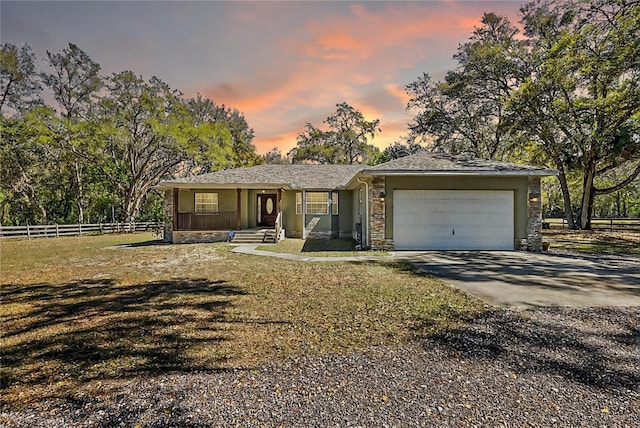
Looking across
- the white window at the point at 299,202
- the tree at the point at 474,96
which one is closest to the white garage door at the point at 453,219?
the white window at the point at 299,202

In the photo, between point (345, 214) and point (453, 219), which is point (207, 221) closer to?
point (345, 214)

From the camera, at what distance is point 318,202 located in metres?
17.2

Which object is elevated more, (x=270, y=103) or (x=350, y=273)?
(x=270, y=103)

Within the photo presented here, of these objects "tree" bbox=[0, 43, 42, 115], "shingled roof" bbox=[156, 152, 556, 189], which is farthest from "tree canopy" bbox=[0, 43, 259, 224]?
"shingled roof" bbox=[156, 152, 556, 189]

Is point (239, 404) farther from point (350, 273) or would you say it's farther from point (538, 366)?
point (350, 273)

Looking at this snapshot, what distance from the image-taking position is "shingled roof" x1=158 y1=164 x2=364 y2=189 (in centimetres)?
1553

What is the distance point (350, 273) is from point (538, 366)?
4.75 m

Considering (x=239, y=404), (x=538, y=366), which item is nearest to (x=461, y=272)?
(x=538, y=366)

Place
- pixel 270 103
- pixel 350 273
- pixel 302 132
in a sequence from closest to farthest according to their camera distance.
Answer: pixel 350 273
pixel 270 103
pixel 302 132

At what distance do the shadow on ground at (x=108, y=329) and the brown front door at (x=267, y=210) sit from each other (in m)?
11.3

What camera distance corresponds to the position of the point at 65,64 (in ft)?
80.2

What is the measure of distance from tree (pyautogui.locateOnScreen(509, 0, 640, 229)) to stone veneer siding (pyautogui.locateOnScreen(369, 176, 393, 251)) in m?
9.29

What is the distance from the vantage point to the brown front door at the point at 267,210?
18172 millimetres

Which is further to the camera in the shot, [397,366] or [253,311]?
[253,311]
